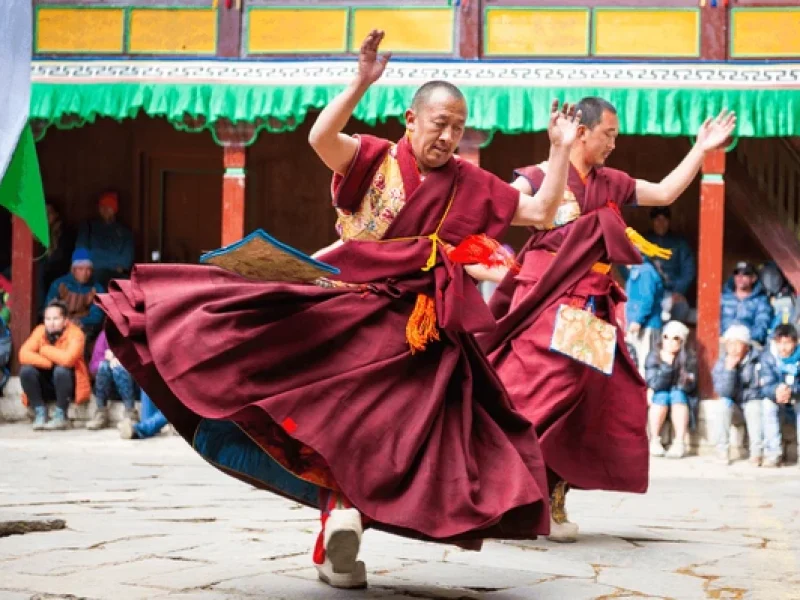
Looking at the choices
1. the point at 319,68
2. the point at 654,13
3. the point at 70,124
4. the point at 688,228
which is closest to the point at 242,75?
the point at 319,68

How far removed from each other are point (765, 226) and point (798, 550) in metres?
7.41

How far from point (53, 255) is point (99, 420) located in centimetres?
234

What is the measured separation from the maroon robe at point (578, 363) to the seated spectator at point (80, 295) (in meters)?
7.05

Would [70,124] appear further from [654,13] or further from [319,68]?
[654,13]

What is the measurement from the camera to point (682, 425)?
11125mm

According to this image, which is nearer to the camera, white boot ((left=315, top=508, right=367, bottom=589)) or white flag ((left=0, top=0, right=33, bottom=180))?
white boot ((left=315, top=508, right=367, bottom=589))

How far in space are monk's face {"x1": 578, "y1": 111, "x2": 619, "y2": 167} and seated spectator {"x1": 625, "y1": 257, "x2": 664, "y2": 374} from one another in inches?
213

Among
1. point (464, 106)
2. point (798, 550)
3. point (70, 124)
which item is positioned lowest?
point (798, 550)

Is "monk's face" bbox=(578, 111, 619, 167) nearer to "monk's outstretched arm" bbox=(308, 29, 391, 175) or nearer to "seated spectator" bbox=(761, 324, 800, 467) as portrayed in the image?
"monk's outstretched arm" bbox=(308, 29, 391, 175)

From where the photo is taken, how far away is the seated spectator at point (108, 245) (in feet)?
45.3

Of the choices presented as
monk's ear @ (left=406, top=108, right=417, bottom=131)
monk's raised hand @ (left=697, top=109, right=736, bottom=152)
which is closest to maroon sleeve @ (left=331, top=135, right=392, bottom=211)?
monk's ear @ (left=406, top=108, right=417, bottom=131)

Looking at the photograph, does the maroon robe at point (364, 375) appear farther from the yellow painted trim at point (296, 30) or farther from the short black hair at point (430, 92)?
the yellow painted trim at point (296, 30)

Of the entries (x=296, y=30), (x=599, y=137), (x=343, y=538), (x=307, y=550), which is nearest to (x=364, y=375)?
(x=343, y=538)

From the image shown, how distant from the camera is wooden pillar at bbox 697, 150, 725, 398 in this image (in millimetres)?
11959
